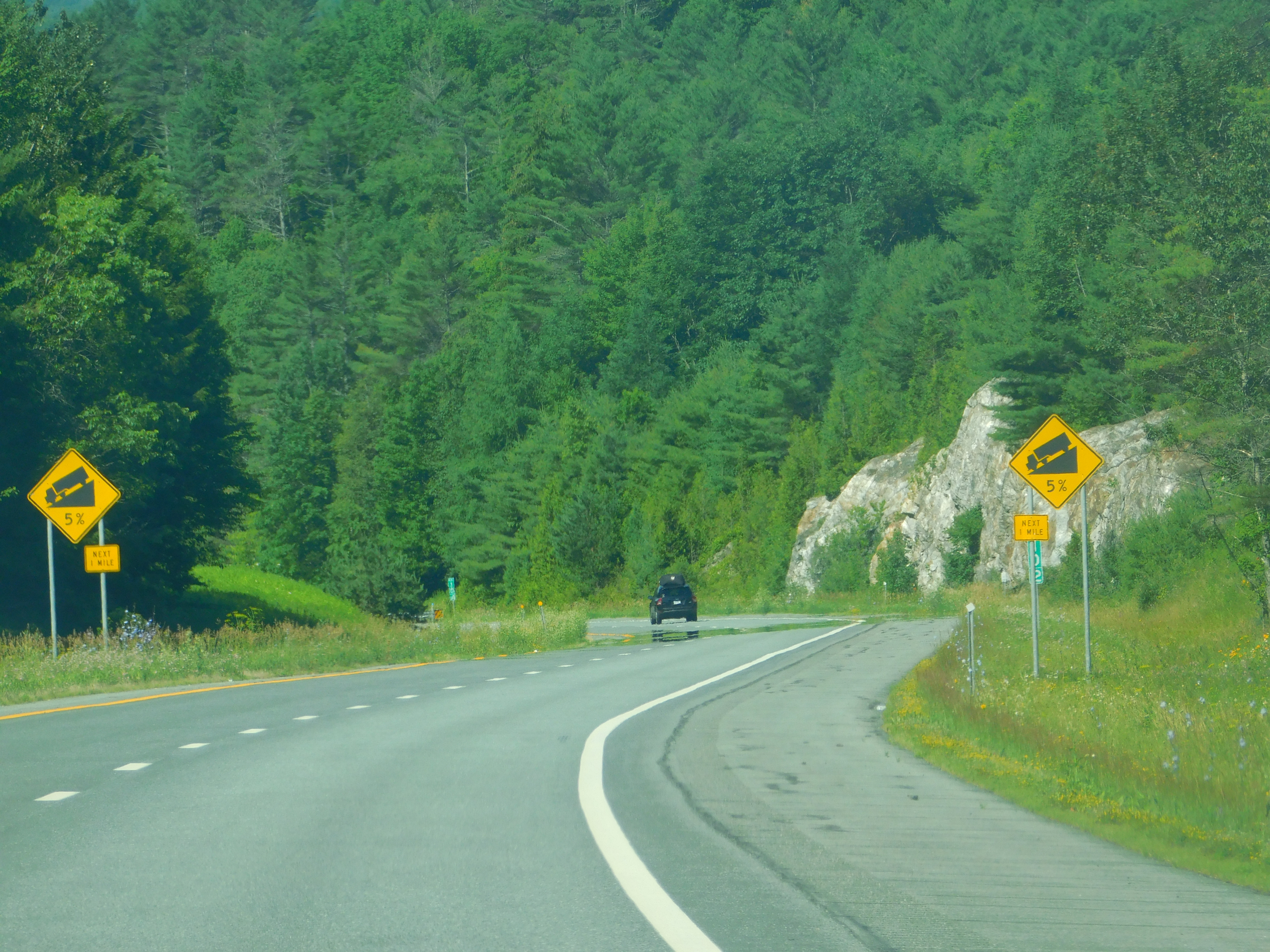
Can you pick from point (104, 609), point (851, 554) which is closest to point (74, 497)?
point (104, 609)

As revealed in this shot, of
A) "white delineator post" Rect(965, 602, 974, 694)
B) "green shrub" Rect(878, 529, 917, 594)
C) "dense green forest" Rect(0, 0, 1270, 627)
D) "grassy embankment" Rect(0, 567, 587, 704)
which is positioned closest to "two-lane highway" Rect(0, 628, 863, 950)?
"white delineator post" Rect(965, 602, 974, 694)

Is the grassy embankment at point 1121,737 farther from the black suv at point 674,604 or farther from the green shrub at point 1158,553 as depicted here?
the black suv at point 674,604

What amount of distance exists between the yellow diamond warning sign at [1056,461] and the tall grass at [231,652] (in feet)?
41.6

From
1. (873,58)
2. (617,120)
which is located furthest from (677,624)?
(873,58)

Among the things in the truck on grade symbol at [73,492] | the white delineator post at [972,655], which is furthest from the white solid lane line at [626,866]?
the truck on grade symbol at [73,492]

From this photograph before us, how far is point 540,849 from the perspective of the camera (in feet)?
26.1

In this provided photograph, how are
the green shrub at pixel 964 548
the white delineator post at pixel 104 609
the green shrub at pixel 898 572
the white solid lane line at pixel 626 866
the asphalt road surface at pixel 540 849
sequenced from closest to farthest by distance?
the white solid lane line at pixel 626 866 < the asphalt road surface at pixel 540 849 < the white delineator post at pixel 104 609 < the green shrub at pixel 964 548 < the green shrub at pixel 898 572

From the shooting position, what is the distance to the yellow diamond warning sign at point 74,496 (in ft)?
77.4

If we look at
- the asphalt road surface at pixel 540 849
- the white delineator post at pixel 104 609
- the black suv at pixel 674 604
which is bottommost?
the black suv at pixel 674 604

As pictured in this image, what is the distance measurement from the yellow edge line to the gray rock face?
24.6 metres

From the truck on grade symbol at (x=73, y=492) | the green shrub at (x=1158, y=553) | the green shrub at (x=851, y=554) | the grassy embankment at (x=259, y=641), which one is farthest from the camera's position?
the green shrub at (x=851, y=554)

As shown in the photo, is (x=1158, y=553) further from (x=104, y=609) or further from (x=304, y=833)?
(x=304, y=833)

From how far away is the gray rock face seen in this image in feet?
154

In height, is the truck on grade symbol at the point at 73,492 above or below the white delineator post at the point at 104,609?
above
